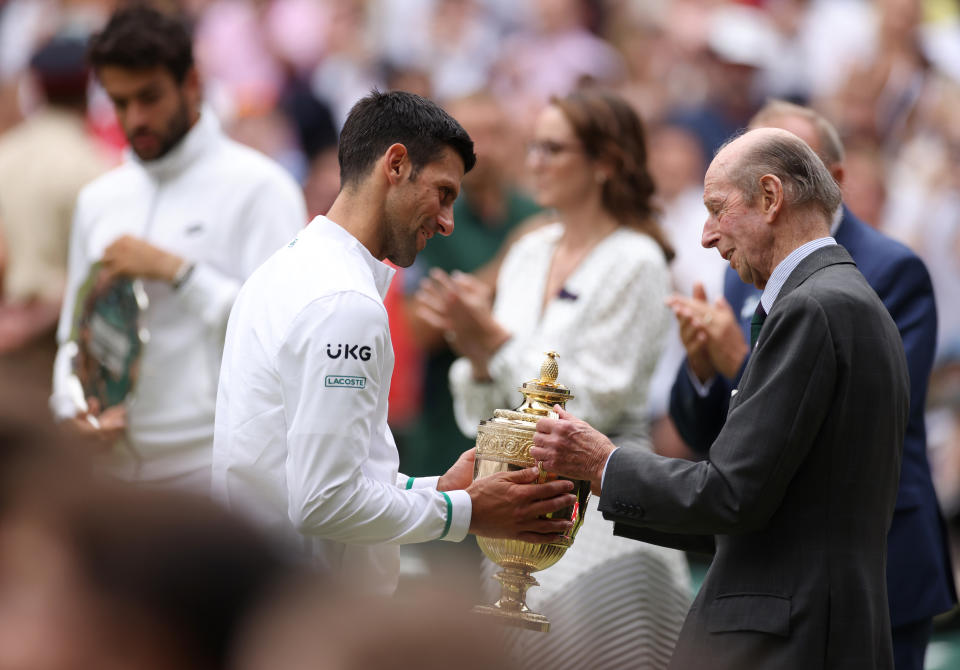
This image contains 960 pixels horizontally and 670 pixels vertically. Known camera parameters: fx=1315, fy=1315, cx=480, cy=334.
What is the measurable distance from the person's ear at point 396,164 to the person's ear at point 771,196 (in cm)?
91

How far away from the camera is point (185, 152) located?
5.01 meters

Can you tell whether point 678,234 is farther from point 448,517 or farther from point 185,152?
point 448,517

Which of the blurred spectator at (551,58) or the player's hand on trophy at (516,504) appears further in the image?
the blurred spectator at (551,58)

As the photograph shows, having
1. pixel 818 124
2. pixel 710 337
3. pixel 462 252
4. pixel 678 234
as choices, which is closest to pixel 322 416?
pixel 710 337

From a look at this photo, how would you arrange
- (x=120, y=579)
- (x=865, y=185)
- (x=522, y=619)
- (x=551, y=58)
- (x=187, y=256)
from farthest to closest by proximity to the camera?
1. (x=551, y=58)
2. (x=865, y=185)
3. (x=187, y=256)
4. (x=522, y=619)
5. (x=120, y=579)

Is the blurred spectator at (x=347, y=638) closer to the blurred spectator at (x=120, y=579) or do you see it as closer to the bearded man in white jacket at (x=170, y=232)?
the blurred spectator at (x=120, y=579)

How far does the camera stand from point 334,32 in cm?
1160

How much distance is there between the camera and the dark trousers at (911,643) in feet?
13.4

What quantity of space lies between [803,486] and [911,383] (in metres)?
1.29

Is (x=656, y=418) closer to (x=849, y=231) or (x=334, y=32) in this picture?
(x=849, y=231)

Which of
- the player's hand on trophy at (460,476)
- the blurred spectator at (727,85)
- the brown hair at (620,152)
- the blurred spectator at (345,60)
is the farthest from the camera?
the blurred spectator at (345,60)

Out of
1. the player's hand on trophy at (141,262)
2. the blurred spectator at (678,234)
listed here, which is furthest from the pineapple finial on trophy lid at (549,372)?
the blurred spectator at (678,234)

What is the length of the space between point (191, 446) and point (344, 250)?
1.66 meters

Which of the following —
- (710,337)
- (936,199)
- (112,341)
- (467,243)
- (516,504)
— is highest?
(936,199)
